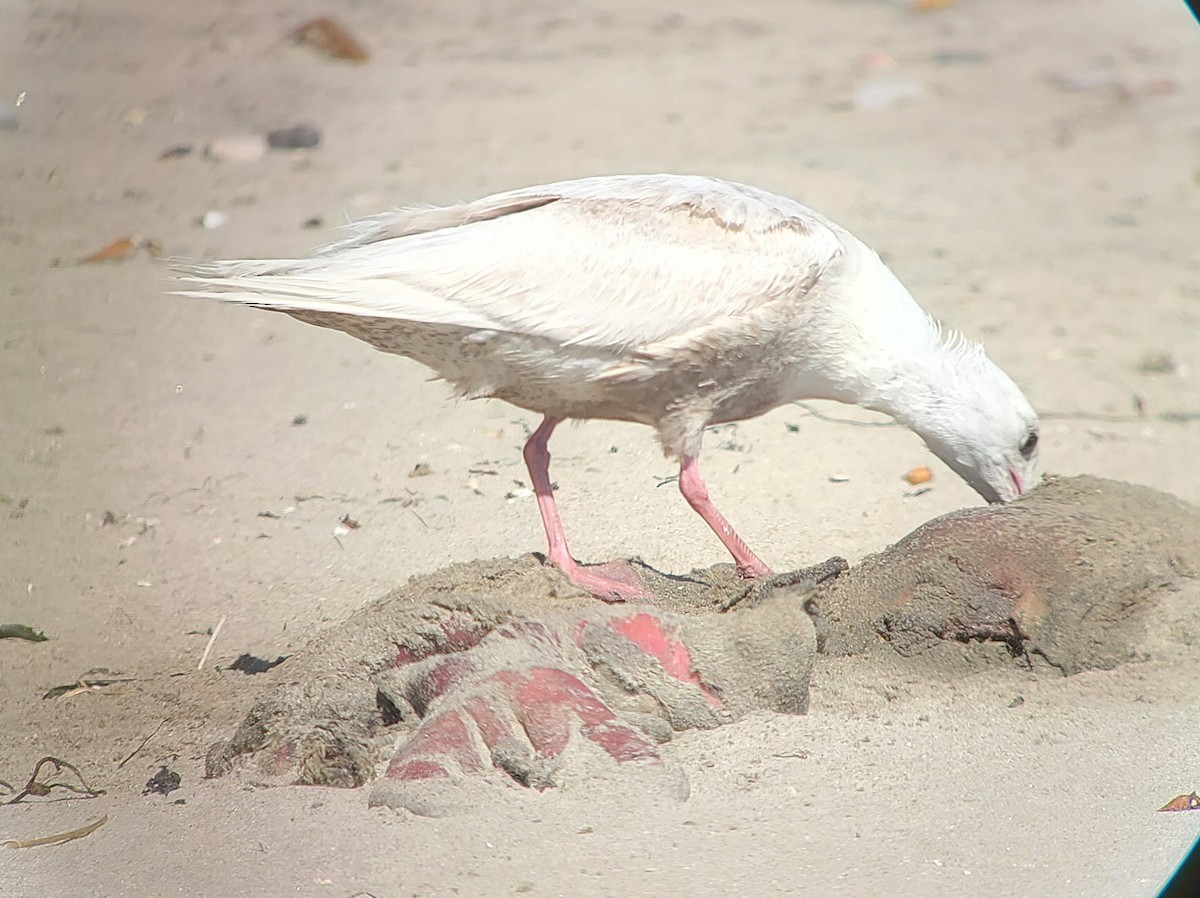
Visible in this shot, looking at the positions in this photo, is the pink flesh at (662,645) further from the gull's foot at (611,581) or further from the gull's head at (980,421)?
the gull's head at (980,421)

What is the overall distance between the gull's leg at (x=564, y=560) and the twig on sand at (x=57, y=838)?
4.51 feet

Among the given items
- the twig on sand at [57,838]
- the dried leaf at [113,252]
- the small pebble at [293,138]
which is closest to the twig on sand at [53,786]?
the twig on sand at [57,838]

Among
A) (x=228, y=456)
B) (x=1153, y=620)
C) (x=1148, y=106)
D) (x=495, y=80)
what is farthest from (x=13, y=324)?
(x=1148, y=106)

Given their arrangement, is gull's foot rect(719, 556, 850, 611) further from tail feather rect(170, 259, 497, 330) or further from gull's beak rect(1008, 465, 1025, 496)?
tail feather rect(170, 259, 497, 330)

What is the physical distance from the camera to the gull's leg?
3.84m

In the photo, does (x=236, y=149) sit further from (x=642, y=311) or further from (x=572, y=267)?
(x=642, y=311)

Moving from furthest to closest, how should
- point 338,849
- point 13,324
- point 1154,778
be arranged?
point 13,324
point 1154,778
point 338,849

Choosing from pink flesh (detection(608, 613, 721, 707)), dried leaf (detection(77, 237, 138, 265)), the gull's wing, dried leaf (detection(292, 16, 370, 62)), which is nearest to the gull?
the gull's wing

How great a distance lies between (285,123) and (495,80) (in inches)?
57.5

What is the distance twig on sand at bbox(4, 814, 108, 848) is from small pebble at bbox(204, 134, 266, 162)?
5415mm

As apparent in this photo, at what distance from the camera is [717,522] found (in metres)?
4.05

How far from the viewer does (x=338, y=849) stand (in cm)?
295

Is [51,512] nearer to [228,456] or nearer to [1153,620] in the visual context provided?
[228,456]

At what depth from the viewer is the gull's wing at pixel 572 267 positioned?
3678 millimetres
